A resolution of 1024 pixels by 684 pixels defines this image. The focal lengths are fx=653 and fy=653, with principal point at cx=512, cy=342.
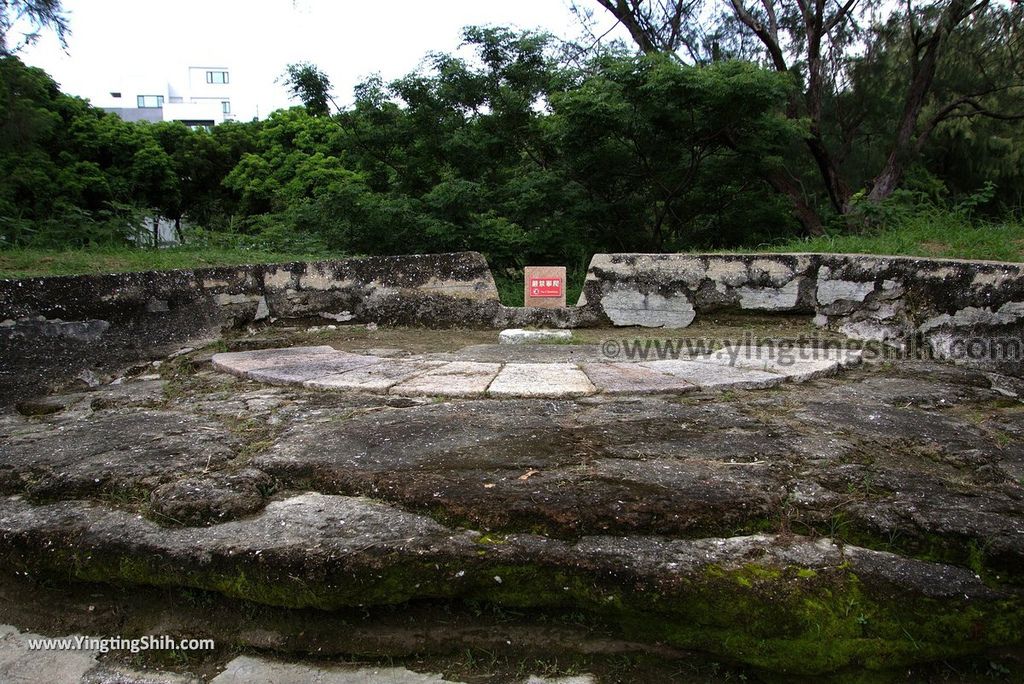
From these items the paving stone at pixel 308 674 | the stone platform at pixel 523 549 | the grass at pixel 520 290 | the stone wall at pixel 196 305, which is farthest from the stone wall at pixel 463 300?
the paving stone at pixel 308 674

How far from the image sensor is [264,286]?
11.2ft

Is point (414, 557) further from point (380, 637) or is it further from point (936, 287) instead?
point (936, 287)

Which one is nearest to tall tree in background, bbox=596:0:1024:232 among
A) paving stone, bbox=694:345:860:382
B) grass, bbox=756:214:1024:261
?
grass, bbox=756:214:1024:261

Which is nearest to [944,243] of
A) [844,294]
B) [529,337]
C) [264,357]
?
[844,294]

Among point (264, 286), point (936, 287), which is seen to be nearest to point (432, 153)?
point (264, 286)

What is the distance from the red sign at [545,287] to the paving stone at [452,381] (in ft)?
3.53

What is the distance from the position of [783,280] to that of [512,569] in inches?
107

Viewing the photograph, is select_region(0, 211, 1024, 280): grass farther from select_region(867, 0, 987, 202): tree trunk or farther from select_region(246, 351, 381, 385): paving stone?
select_region(867, 0, 987, 202): tree trunk

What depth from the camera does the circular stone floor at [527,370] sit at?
2.28 meters

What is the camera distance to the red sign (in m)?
3.61

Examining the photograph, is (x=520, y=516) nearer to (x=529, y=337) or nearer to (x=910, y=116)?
(x=529, y=337)

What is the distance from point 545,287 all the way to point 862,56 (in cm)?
824

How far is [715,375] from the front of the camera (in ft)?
7.90

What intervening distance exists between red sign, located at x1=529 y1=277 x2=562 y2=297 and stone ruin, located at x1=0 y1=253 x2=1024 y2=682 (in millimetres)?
1125
